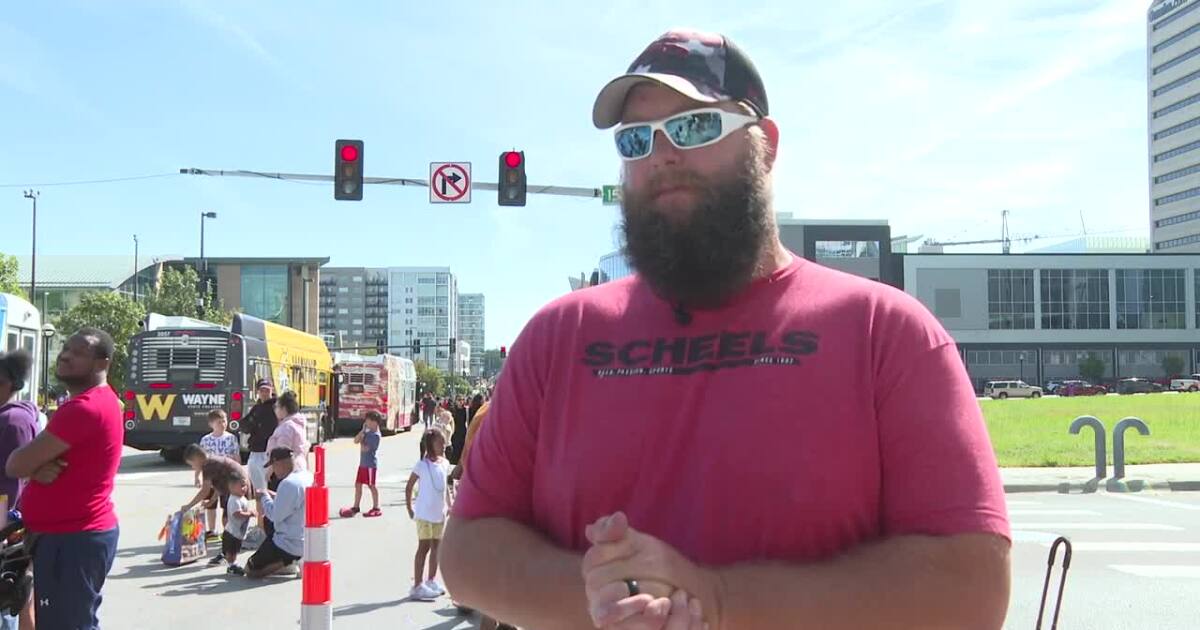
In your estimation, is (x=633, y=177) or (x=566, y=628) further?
(x=633, y=177)

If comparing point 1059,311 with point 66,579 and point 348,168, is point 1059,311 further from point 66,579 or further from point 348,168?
point 66,579

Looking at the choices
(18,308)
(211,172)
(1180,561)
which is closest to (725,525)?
(1180,561)

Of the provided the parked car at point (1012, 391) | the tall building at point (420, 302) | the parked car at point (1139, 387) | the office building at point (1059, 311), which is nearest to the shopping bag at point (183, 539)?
the parked car at point (1012, 391)

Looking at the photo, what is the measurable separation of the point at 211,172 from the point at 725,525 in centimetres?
1742

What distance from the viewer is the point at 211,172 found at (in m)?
17.1

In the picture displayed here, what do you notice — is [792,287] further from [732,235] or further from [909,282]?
[909,282]

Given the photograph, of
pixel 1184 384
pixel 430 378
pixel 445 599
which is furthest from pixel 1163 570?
pixel 430 378

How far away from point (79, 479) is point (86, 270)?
106 meters

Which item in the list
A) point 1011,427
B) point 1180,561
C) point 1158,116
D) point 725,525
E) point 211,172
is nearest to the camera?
point 725,525

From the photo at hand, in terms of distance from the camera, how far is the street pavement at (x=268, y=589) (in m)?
7.91

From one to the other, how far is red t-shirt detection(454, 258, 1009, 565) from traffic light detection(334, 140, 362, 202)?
15.7 metres

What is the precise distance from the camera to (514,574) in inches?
63.4

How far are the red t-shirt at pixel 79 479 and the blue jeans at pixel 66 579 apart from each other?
0.21 feet

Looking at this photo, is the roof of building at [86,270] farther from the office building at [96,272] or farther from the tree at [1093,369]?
Answer: the tree at [1093,369]
